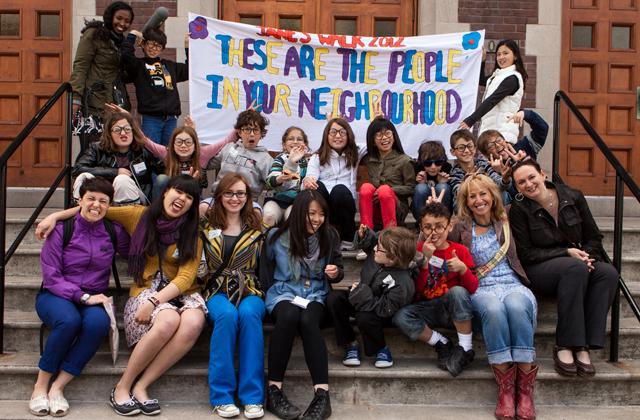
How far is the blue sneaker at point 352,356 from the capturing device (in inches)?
155

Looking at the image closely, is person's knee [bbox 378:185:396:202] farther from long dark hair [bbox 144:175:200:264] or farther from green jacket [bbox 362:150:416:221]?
long dark hair [bbox 144:175:200:264]

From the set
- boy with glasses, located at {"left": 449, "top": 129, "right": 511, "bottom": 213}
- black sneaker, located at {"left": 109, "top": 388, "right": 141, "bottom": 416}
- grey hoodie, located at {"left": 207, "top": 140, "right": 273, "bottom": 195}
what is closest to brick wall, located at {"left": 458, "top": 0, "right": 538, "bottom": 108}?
boy with glasses, located at {"left": 449, "top": 129, "right": 511, "bottom": 213}

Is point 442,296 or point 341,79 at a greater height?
→ point 341,79

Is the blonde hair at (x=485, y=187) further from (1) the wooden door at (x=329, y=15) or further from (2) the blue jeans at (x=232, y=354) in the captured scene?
(1) the wooden door at (x=329, y=15)

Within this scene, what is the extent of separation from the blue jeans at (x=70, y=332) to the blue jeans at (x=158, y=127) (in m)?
2.17

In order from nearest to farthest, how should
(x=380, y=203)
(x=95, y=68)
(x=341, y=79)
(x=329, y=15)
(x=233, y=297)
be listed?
(x=233, y=297) < (x=380, y=203) < (x=95, y=68) < (x=341, y=79) < (x=329, y=15)

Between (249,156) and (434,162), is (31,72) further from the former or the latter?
(434,162)

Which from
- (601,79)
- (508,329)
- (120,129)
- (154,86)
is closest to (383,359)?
(508,329)

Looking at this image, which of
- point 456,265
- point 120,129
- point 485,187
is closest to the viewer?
point 456,265

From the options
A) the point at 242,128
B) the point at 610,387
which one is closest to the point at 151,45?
the point at 242,128

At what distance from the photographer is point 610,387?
3910 millimetres

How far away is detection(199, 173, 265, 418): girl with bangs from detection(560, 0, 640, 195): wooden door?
4.27 metres

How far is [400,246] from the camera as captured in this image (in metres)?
3.92

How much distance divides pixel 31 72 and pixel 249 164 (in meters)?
3.18
